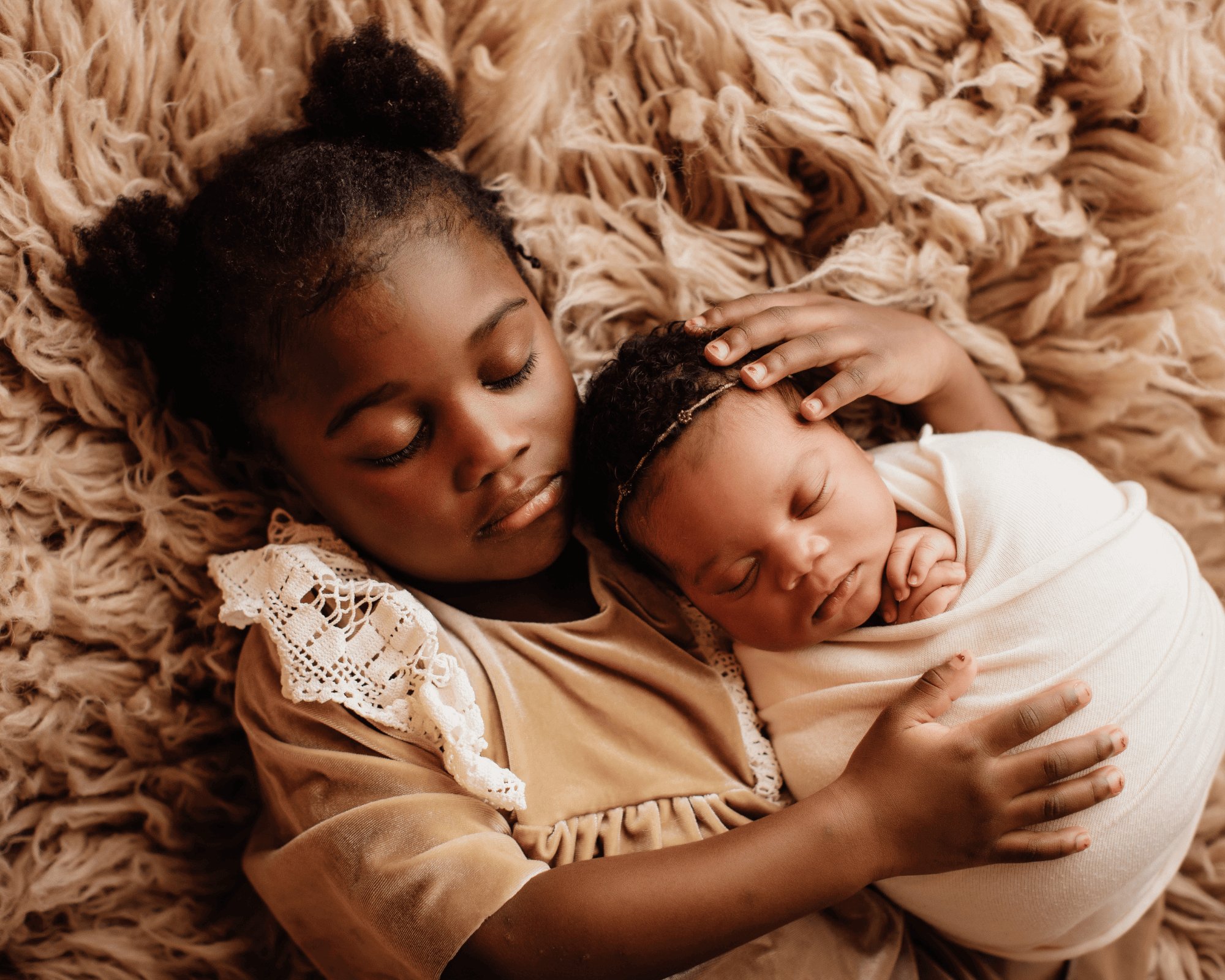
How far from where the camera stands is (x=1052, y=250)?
4.05ft

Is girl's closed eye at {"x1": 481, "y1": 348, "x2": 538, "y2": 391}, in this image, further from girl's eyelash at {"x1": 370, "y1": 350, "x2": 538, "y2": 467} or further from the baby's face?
the baby's face

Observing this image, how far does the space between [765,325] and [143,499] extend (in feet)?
2.34

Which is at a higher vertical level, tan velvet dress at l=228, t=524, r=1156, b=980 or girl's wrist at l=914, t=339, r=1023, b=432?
girl's wrist at l=914, t=339, r=1023, b=432

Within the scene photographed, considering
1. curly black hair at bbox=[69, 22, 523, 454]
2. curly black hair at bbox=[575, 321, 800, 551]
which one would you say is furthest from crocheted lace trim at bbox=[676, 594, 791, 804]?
curly black hair at bbox=[69, 22, 523, 454]

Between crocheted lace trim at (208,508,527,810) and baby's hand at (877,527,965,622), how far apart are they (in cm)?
43

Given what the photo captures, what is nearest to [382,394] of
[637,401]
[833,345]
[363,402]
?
[363,402]

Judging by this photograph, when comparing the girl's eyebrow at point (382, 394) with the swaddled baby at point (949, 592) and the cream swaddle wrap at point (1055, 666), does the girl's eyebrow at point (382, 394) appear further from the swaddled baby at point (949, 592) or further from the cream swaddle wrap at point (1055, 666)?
the cream swaddle wrap at point (1055, 666)

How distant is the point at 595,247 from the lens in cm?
124

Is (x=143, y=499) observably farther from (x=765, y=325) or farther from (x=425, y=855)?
(x=765, y=325)

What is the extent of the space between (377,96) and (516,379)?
33cm

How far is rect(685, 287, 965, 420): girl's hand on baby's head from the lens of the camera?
42.0 inches

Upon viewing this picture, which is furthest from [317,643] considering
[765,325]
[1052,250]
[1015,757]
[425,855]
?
[1052,250]

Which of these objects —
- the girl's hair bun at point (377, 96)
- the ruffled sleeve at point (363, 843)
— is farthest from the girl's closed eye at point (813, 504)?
the girl's hair bun at point (377, 96)

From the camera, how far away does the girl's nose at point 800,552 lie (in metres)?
1.01
